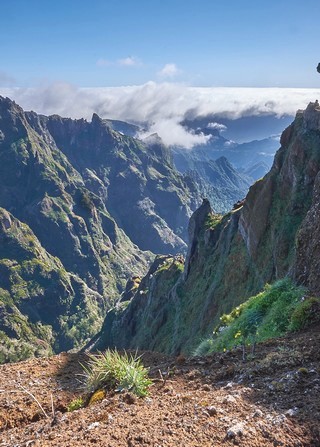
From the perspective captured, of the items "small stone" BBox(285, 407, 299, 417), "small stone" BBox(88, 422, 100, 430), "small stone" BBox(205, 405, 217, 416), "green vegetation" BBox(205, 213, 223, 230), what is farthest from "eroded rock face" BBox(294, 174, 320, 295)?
"green vegetation" BBox(205, 213, 223, 230)

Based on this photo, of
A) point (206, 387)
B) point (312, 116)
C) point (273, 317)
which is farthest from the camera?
point (312, 116)

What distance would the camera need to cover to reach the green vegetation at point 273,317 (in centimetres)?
1636

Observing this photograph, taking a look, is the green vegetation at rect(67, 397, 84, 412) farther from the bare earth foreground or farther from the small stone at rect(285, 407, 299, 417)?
the small stone at rect(285, 407, 299, 417)

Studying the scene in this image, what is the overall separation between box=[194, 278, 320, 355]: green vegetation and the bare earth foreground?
1.78 meters

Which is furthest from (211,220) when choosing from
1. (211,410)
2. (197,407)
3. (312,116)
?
(211,410)

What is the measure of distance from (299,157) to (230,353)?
45.5 m

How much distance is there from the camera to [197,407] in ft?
30.7

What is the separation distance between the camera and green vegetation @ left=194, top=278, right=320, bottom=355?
644 inches

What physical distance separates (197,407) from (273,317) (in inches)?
415

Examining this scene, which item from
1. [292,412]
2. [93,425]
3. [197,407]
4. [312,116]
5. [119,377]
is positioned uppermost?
[312,116]

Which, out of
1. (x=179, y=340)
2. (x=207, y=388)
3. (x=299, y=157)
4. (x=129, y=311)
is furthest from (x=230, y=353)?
(x=129, y=311)

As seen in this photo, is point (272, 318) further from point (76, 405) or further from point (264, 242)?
point (264, 242)

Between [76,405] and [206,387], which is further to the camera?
[76,405]

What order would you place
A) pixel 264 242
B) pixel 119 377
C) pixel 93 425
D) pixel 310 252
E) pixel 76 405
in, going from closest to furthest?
pixel 93 425, pixel 119 377, pixel 76 405, pixel 310 252, pixel 264 242
